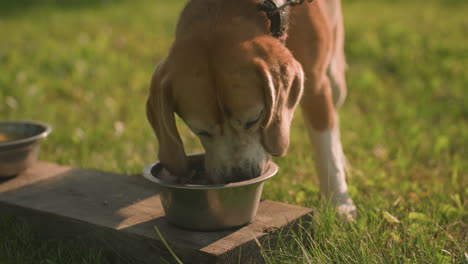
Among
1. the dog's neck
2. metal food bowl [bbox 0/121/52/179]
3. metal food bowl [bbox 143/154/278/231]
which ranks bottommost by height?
metal food bowl [bbox 143/154/278/231]

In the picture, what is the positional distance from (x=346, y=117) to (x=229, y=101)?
9.92 feet

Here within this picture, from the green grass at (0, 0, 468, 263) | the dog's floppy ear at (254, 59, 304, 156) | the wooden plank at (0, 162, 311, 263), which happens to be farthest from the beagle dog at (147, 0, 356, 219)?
the green grass at (0, 0, 468, 263)

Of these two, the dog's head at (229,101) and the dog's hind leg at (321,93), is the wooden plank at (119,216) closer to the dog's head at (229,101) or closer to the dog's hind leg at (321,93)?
the dog's head at (229,101)

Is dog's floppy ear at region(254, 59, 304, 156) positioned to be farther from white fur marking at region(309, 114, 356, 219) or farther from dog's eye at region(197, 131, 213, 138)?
white fur marking at region(309, 114, 356, 219)

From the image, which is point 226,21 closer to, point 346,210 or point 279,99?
point 279,99

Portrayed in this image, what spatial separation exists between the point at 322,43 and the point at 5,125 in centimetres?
210

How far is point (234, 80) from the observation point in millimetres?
2488

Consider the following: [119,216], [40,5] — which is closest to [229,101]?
[119,216]

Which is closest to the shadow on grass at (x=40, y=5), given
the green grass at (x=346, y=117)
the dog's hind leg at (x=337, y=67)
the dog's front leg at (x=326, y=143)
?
the green grass at (x=346, y=117)

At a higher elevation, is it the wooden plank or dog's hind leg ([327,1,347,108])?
dog's hind leg ([327,1,347,108])

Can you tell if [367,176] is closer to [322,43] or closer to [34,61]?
[322,43]

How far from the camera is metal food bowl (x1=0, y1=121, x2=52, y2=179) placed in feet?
10.4

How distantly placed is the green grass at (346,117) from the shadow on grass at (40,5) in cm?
13

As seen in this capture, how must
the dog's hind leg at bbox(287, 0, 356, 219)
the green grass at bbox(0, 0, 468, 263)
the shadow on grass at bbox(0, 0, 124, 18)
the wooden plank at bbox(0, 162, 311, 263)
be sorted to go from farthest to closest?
the shadow on grass at bbox(0, 0, 124, 18), the dog's hind leg at bbox(287, 0, 356, 219), the green grass at bbox(0, 0, 468, 263), the wooden plank at bbox(0, 162, 311, 263)
